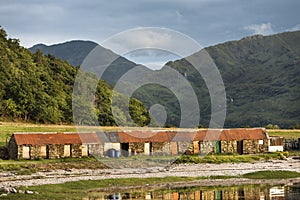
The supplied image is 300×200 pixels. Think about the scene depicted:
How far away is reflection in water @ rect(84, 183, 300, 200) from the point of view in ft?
140

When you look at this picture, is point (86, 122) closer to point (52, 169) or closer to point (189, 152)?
point (189, 152)

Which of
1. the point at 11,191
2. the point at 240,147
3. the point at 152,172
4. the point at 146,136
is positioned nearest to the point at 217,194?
the point at 152,172

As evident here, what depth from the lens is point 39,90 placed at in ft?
314

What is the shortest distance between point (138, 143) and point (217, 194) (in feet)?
82.7

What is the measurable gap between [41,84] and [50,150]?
36449 mm

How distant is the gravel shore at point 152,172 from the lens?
4959 cm

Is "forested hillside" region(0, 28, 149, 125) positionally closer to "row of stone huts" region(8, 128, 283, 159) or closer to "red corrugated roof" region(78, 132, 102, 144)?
"row of stone huts" region(8, 128, 283, 159)

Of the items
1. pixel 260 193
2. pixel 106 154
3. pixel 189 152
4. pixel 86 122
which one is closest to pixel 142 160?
pixel 106 154

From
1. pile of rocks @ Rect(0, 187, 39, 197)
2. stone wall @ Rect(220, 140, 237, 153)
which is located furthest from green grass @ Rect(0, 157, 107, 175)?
stone wall @ Rect(220, 140, 237, 153)

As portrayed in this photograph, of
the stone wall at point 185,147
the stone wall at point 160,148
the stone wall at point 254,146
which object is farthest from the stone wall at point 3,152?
the stone wall at point 254,146

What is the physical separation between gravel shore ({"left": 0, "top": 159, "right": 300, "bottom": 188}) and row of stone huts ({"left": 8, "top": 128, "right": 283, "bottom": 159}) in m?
6.71

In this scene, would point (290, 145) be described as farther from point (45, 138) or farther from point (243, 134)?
point (45, 138)

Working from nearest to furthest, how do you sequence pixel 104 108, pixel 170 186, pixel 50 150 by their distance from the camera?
pixel 170 186, pixel 50 150, pixel 104 108

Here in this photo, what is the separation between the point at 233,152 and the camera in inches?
2938
